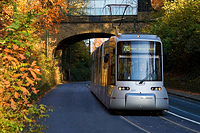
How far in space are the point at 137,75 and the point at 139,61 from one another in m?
0.54

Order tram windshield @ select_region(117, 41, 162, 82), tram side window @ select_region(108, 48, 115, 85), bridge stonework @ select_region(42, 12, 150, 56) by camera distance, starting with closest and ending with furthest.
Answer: tram windshield @ select_region(117, 41, 162, 82)
tram side window @ select_region(108, 48, 115, 85)
bridge stonework @ select_region(42, 12, 150, 56)

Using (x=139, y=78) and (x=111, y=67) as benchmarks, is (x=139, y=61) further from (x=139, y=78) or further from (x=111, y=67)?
(x=111, y=67)

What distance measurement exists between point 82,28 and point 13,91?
3408cm

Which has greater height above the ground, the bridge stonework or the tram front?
the bridge stonework

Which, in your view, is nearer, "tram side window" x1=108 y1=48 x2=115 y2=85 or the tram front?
the tram front

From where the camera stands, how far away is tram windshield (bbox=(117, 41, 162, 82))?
12.6m

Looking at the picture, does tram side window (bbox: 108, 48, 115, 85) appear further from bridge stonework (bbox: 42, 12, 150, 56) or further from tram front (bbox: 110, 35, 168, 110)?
bridge stonework (bbox: 42, 12, 150, 56)

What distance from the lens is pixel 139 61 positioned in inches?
500

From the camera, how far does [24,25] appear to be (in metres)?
6.25

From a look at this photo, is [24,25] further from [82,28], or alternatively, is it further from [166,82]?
[82,28]

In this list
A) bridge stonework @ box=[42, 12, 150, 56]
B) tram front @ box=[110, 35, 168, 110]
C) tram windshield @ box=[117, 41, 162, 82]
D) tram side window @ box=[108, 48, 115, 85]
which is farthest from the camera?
bridge stonework @ box=[42, 12, 150, 56]

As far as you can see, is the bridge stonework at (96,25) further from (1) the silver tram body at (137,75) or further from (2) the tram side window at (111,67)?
(1) the silver tram body at (137,75)

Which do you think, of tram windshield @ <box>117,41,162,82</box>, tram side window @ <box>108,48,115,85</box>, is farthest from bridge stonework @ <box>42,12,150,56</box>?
tram windshield @ <box>117,41,162,82</box>

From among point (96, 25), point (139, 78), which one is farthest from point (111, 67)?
point (96, 25)
